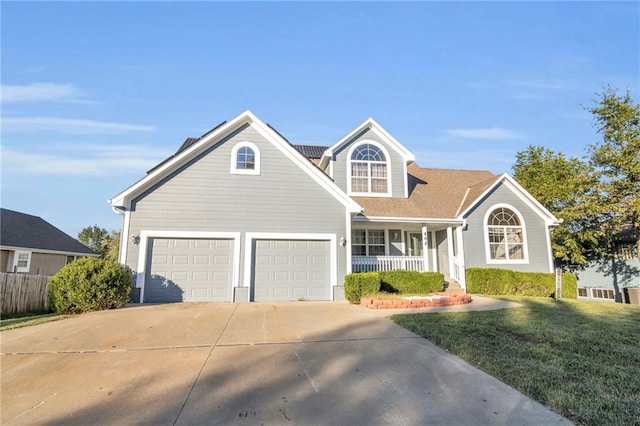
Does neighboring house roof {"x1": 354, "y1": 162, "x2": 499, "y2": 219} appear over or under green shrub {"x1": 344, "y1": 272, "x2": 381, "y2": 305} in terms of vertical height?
over

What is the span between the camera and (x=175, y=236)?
11.0m

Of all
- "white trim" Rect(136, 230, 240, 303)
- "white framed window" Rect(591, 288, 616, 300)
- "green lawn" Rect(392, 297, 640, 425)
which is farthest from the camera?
"white framed window" Rect(591, 288, 616, 300)

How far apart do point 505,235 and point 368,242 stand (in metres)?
6.35

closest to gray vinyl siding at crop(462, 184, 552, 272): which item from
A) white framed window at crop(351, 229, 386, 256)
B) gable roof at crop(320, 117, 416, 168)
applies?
white framed window at crop(351, 229, 386, 256)

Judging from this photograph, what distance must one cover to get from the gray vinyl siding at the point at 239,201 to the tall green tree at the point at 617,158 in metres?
15.2

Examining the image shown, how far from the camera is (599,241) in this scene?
63.0 feet

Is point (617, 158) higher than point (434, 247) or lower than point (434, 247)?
higher

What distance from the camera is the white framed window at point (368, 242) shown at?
50.2 ft

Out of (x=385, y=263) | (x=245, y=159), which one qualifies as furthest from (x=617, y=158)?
(x=245, y=159)

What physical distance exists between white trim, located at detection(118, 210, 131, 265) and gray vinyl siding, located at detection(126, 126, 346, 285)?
11cm

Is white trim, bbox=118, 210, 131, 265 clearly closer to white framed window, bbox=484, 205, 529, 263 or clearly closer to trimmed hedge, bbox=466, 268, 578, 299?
trimmed hedge, bbox=466, 268, 578, 299

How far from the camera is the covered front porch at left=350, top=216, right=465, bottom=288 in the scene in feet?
46.8

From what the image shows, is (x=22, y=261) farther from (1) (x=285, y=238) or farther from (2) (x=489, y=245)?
(2) (x=489, y=245)

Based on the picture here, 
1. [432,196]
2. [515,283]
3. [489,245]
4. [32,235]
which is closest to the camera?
[515,283]
